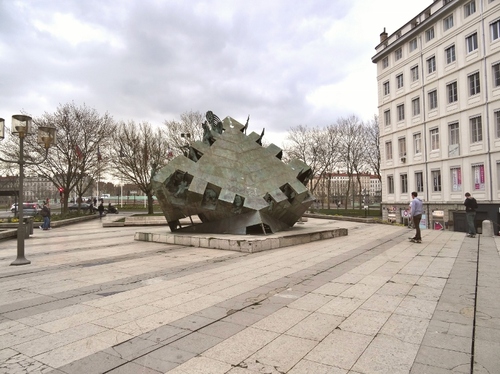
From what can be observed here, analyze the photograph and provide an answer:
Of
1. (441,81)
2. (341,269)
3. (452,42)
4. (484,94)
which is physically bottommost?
(341,269)

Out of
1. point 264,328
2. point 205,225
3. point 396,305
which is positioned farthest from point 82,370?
point 205,225

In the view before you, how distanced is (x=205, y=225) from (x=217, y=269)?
612 centimetres

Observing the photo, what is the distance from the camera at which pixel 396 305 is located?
5.21 metres

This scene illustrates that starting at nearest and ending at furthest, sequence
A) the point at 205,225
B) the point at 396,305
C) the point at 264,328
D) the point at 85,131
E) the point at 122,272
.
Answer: the point at 264,328 → the point at 396,305 → the point at 122,272 → the point at 205,225 → the point at 85,131

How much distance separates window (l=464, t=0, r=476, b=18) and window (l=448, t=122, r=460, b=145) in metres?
9.57

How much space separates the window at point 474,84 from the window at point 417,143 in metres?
6.53

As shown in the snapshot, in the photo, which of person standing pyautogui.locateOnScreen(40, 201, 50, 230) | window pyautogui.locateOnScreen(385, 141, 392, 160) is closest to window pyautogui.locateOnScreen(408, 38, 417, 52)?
window pyautogui.locateOnScreen(385, 141, 392, 160)

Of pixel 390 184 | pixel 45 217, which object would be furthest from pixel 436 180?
pixel 45 217

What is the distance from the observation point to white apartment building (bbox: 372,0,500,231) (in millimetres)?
27547

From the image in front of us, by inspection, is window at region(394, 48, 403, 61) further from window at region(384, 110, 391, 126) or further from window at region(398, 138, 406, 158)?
window at region(398, 138, 406, 158)

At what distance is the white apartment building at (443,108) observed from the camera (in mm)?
27547

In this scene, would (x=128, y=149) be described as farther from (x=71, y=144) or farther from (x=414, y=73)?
(x=414, y=73)

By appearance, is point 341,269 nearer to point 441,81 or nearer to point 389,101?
point 441,81

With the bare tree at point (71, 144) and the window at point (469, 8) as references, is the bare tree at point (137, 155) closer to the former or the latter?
the bare tree at point (71, 144)
